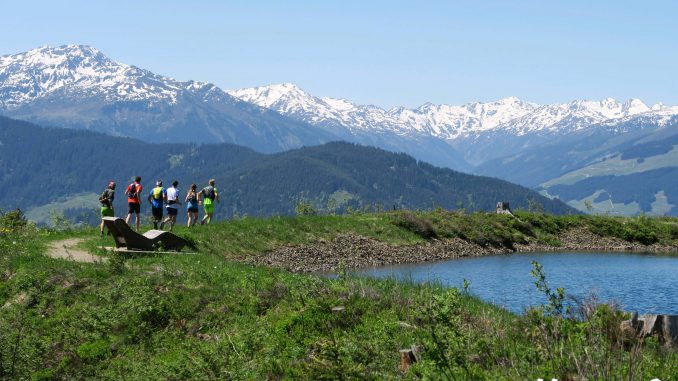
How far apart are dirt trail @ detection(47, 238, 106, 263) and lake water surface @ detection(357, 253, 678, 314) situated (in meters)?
11.7

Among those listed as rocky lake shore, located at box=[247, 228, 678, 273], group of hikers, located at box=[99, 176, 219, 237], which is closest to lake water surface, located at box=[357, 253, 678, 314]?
rocky lake shore, located at box=[247, 228, 678, 273]

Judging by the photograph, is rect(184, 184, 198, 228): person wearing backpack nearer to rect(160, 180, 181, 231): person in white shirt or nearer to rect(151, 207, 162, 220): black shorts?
rect(160, 180, 181, 231): person in white shirt

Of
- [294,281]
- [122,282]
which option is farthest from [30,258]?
[294,281]

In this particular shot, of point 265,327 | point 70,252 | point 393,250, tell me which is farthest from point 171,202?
point 265,327

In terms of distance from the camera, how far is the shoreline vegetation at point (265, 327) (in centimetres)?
1216

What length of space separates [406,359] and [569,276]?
32349 mm

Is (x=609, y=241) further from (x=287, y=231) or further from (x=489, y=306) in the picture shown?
(x=489, y=306)

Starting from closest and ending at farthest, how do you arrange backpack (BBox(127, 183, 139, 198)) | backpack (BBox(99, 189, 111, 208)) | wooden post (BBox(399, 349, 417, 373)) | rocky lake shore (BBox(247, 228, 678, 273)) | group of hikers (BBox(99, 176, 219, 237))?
wooden post (BBox(399, 349, 417, 373)) → backpack (BBox(99, 189, 111, 208)) → group of hikers (BBox(99, 176, 219, 237)) → backpack (BBox(127, 183, 139, 198)) → rocky lake shore (BBox(247, 228, 678, 273))

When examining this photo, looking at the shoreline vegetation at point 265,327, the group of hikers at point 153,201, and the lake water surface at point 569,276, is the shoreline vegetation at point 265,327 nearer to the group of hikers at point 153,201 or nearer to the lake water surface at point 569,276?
the group of hikers at point 153,201

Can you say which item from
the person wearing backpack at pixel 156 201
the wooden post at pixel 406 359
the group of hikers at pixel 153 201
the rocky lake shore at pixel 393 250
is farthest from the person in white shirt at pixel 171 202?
the wooden post at pixel 406 359

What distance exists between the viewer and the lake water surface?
3292cm

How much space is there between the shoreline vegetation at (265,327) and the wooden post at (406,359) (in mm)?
99

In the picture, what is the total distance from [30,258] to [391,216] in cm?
3374

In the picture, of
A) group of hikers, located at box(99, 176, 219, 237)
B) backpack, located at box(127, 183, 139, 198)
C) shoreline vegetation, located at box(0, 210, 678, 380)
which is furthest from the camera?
backpack, located at box(127, 183, 139, 198)
